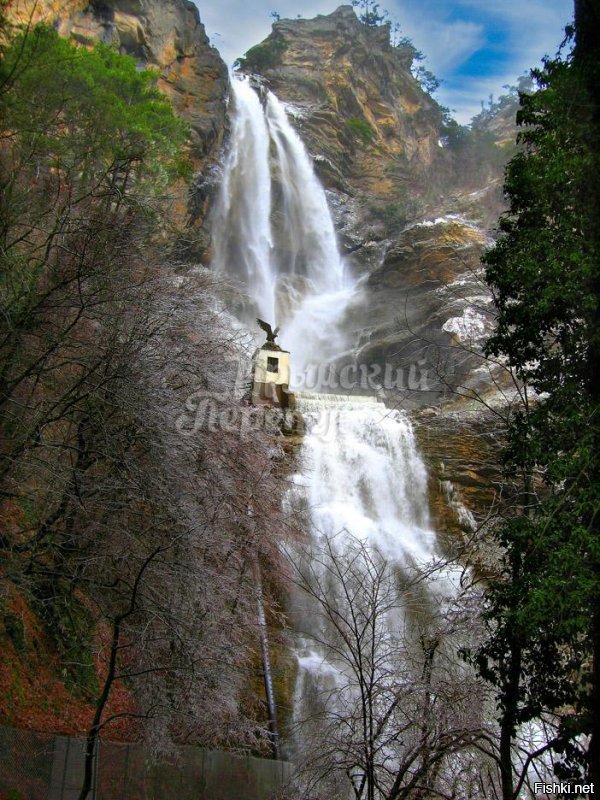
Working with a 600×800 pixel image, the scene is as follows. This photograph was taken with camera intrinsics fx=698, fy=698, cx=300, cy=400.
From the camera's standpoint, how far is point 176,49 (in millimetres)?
37219

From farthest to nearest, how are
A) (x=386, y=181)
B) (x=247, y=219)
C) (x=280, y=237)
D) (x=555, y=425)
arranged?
(x=386, y=181), (x=280, y=237), (x=247, y=219), (x=555, y=425)

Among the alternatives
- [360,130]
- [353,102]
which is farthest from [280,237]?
[353,102]

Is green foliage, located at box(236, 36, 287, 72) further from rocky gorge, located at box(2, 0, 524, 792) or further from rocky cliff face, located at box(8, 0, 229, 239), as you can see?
rocky cliff face, located at box(8, 0, 229, 239)

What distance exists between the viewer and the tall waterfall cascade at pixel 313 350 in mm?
17797

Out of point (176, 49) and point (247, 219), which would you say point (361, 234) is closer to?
point (247, 219)

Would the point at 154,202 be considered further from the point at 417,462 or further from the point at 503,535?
the point at 417,462

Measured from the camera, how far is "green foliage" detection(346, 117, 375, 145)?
175 feet

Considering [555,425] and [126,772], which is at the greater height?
[555,425]

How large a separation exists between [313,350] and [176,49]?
17620 mm

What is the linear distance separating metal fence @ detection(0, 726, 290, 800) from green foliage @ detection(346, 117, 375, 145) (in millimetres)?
49837

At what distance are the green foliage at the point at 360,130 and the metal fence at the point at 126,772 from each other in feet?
164

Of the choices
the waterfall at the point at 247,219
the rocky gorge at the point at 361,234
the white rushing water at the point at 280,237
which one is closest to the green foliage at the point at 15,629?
the rocky gorge at the point at 361,234

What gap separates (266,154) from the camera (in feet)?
144

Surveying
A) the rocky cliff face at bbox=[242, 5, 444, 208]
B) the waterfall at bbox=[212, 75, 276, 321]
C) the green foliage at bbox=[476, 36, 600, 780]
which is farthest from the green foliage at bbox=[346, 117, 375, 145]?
the green foliage at bbox=[476, 36, 600, 780]
